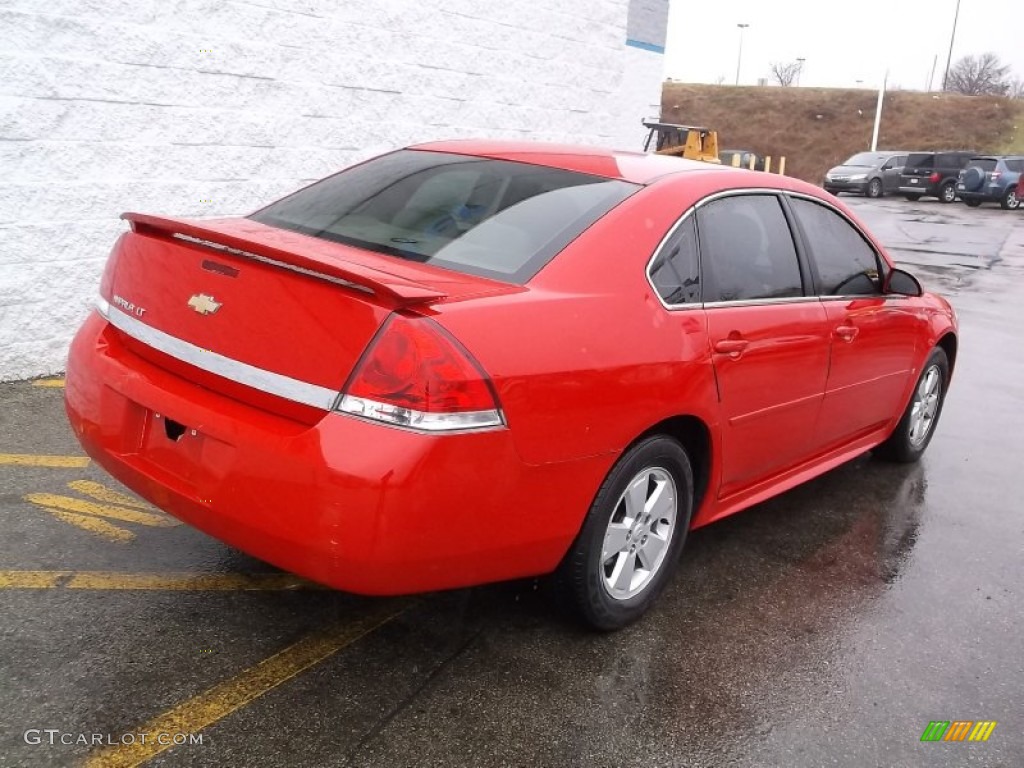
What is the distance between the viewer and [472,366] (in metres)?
2.46

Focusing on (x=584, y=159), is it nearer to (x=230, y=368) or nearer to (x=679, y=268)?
(x=679, y=268)

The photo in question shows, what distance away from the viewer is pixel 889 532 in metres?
4.33

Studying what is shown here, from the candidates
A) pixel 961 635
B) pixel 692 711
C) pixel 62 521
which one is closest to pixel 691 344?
pixel 692 711

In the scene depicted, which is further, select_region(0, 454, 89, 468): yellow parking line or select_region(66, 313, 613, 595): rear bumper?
select_region(0, 454, 89, 468): yellow parking line

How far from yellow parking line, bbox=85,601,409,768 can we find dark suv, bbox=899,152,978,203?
3256 cm

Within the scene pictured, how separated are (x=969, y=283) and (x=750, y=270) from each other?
435 inches

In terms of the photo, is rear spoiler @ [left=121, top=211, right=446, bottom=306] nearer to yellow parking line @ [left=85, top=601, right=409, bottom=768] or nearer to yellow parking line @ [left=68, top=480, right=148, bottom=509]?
yellow parking line @ [left=85, top=601, right=409, bottom=768]

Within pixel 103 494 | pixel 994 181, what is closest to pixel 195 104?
pixel 103 494

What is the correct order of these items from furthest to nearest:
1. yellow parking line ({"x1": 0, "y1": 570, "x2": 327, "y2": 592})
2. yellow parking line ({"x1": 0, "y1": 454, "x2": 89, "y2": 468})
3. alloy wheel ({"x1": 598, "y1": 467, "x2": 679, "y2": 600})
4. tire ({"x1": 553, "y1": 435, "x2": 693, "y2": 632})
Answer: yellow parking line ({"x1": 0, "y1": 454, "x2": 89, "y2": 468}) < yellow parking line ({"x1": 0, "y1": 570, "x2": 327, "y2": 592}) < alloy wheel ({"x1": 598, "y1": 467, "x2": 679, "y2": 600}) < tire ({"x1": 553, "y1": 435, "x2": 693, "y2": 632})

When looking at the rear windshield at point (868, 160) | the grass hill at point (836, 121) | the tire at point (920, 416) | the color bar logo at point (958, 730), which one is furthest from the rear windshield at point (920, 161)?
the color bar logo at point (958, 730)

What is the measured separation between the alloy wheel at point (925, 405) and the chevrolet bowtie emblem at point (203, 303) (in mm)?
3905

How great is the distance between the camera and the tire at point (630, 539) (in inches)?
115

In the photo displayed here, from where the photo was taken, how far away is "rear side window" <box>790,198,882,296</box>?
4090mm

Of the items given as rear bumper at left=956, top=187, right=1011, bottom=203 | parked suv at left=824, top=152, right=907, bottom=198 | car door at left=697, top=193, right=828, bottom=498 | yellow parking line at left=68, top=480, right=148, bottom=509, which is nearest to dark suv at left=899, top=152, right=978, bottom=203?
parked suv at left=824, top=152, right=907, bottom=198
